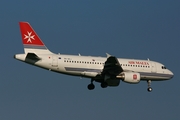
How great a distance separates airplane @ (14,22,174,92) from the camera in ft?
167

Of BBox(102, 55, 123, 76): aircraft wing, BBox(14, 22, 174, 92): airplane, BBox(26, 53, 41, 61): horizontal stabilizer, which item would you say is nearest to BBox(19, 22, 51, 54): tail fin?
BBox(14, 22, 174, 92): airplane

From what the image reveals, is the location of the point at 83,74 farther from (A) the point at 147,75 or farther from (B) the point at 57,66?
(A) the point at 147,75

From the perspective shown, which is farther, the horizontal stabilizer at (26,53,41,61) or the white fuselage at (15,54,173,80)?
the white fuselage at (15,54,173,80)

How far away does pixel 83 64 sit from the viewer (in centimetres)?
5200

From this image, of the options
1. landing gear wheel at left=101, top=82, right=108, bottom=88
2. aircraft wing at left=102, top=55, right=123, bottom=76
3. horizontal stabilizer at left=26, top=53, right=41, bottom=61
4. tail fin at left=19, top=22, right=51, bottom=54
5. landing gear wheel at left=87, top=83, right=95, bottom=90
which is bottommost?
landing gear wheel at left=87, top=83, right=95, bottom=90

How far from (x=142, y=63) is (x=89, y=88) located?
7446 millimetres

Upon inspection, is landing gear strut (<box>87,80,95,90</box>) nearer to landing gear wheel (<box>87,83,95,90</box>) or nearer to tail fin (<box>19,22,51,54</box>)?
landing gear wheel (<box>87,83,95,90</box>)

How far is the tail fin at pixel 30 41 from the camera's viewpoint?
5241 centimetres

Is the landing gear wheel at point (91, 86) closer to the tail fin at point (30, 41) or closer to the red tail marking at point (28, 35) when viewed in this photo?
the tail fin at point (30, 41)

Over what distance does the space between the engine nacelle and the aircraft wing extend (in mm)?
833

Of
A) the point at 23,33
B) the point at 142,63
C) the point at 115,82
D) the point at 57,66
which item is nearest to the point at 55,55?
the point at 57,66

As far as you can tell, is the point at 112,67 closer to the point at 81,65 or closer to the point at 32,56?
the point at 81,65

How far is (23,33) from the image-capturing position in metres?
52.9

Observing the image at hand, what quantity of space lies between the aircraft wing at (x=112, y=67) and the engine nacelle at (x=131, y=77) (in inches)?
32.8
